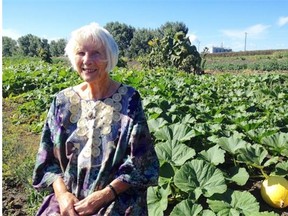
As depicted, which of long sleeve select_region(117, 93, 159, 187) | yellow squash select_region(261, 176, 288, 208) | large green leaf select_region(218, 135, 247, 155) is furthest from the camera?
large green leaf select_region(218, 135, 247, 155)

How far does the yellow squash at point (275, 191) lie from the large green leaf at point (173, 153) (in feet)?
2.20

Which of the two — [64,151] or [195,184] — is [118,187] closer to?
[64,151]

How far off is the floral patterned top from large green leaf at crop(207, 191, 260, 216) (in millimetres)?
683

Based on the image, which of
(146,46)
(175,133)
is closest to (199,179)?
(175,133)

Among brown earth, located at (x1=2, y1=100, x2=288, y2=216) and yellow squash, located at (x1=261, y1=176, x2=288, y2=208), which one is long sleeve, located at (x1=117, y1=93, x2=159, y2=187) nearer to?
brown earth, located at (x1=2, y1=100, x2=288, y2=216)

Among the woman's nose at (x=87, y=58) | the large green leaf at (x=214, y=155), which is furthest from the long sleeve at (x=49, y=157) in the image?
the large green leaf at (x=214, y=155)

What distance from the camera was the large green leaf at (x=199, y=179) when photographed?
2.97m

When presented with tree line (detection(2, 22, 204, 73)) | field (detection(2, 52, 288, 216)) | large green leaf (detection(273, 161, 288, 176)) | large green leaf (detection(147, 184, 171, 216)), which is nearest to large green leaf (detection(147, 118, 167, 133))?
field (detection(2, 52, 288, 216))

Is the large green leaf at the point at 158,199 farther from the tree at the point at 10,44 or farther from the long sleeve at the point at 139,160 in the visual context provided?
the tree at the point at 10,44

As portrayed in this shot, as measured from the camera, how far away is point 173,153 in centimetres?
344

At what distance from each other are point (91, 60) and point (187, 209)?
3.92 feet

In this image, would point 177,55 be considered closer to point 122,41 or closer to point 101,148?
point 101,148

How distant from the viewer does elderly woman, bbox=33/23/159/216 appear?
7.53ft

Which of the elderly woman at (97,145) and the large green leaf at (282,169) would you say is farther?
the large green leaf at (282,169)
